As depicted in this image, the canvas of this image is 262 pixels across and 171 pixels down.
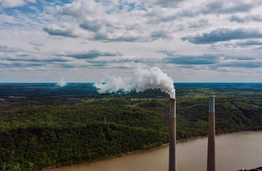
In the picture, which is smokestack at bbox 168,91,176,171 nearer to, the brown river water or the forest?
the brown river water

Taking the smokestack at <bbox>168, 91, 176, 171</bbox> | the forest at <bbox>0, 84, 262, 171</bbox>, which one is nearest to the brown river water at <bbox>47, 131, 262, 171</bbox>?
the forest at <bbox>0, 84, 262, 171</bbox>

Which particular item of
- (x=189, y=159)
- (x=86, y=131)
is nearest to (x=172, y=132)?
(x=189, y=159)

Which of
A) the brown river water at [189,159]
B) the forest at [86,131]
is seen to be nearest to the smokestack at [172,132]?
the brown river water at [189,159]

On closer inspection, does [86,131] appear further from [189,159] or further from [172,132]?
[172,132]

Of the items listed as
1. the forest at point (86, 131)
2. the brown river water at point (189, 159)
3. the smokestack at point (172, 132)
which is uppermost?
the smokestack at point (172, 132)

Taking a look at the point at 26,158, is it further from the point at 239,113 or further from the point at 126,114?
the point at 239,113

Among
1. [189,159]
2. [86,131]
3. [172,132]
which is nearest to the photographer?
[172,132]

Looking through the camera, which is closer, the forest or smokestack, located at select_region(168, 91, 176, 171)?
smokestack, located at select_region(168, 91, 176, 171)

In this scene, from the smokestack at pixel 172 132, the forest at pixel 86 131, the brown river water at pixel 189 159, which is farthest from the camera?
the forest at pixel 86 131

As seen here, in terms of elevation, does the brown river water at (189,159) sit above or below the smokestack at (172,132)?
below

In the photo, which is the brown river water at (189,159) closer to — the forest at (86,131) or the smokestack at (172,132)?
the forest at (86,131)
